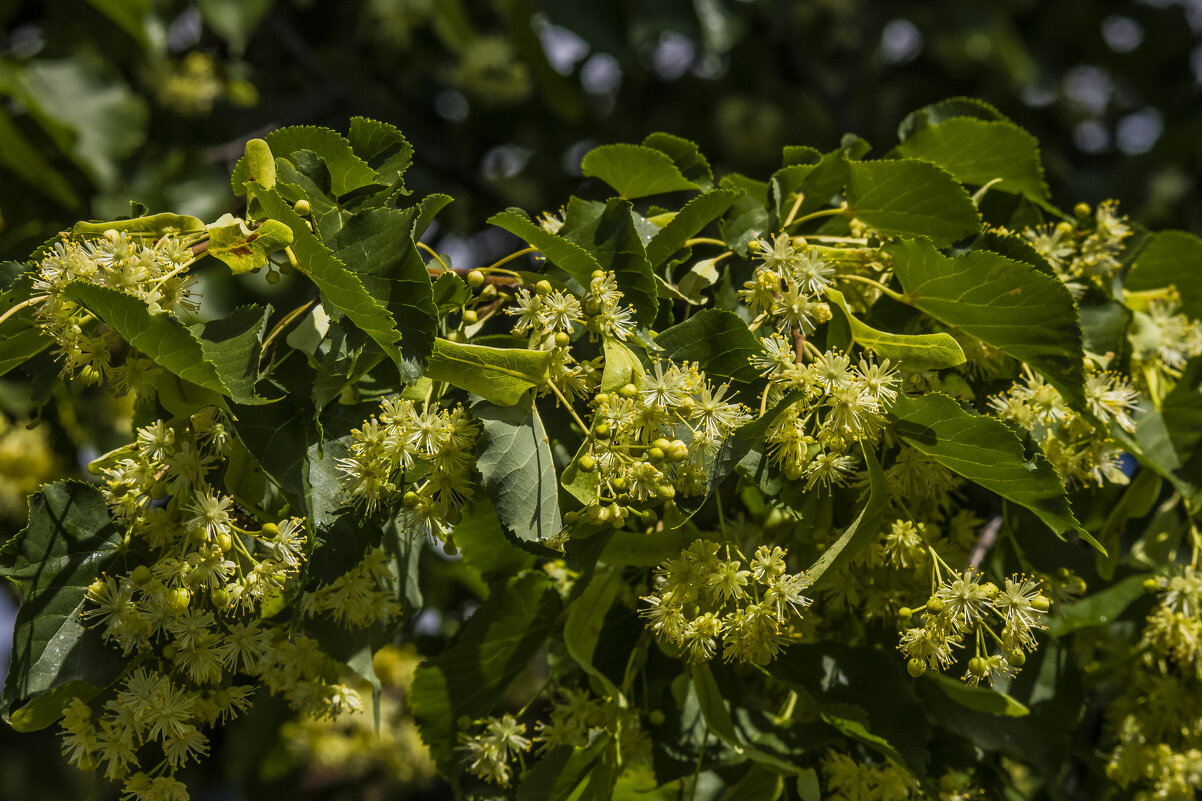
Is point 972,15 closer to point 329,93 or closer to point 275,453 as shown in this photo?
point 329,93

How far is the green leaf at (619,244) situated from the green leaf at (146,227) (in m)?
0.49

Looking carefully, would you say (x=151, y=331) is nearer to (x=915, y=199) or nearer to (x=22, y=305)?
(x=22, y=305)

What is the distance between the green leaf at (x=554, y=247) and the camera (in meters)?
1.19

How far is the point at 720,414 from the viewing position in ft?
3.72

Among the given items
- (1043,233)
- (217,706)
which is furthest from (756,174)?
(217,706)

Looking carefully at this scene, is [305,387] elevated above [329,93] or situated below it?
above

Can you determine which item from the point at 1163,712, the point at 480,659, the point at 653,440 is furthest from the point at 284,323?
the point at 1163,712

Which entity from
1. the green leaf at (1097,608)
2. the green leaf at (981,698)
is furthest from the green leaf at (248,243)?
the green leaf at (1097,608)

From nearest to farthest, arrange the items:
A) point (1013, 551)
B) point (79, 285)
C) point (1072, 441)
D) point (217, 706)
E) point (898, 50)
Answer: point (79, 285) → point (217, 706) → point (1072, 441) → point (1013, 551) → point (898, 50)

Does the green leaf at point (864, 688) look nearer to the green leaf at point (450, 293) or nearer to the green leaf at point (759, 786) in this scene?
the green leaf at point (759, 786)

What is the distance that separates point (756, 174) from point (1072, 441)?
268 cm

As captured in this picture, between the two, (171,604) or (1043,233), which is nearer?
(171,604)

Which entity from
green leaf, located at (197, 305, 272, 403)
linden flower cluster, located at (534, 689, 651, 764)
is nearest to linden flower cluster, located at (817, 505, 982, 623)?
linden flower cluster, located at (534, 689, 651, 764)

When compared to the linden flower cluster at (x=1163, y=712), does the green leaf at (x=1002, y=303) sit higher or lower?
higher
